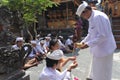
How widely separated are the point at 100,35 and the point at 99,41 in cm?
12

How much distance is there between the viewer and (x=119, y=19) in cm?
1552

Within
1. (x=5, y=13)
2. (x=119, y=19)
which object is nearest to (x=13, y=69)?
(x=5, y=13)

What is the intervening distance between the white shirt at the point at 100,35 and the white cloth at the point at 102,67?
0.11 meters

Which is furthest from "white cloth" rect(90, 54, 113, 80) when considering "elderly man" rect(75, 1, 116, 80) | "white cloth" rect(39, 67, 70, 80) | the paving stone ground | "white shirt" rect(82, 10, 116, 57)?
the paving stone ground

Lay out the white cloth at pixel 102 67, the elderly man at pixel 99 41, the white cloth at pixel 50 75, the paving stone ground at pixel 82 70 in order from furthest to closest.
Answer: the paving stone ground at pixel 82 70
the white cloth at pixel 102 67
the elderly man at pixel 99 41
the white cloth at pixel 50 75

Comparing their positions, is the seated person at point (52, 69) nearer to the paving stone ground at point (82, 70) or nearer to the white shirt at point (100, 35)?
the white shirt at point (100, 35)

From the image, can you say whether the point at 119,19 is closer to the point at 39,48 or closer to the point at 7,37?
the point at 39,48

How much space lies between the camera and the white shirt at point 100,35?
4512mm

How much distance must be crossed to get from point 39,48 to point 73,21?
7623 millimetres

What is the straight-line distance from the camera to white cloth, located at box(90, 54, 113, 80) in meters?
4.80

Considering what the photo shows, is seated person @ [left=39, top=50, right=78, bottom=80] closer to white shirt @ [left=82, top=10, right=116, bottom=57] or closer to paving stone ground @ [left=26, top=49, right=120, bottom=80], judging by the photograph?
white shirt @ [left=82, top=10, right=116, bottom=57]

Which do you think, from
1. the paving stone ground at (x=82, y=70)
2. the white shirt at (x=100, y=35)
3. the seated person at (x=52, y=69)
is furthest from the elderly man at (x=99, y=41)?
the paving stone ground at (x=82, y=70)

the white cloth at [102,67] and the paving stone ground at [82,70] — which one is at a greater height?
the white cloth at [102,67]

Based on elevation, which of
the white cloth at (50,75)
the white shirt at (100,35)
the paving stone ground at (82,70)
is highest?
the white shirt at (100,35)
